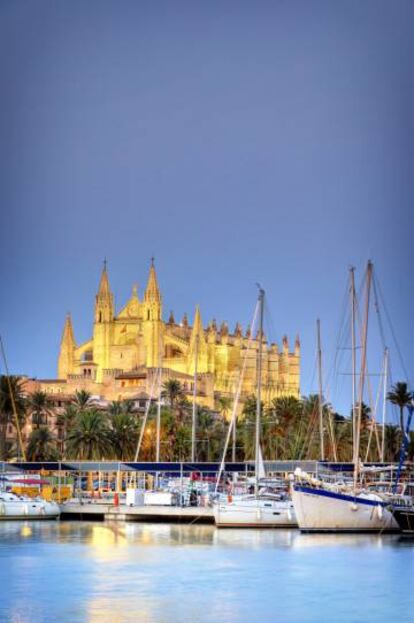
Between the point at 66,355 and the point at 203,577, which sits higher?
the point at 66,355

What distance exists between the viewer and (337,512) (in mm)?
54938

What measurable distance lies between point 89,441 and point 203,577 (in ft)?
180

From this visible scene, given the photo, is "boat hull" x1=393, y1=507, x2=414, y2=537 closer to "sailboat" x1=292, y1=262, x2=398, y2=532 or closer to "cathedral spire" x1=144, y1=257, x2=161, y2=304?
"sailboat" x1=292, y1=262, x2=398, y2=532

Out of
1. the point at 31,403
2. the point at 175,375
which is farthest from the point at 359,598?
the point at 175,375

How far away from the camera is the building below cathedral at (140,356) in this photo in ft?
557

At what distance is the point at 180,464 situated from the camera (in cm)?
7088

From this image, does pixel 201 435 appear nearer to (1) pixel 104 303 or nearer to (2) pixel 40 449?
(2) pixel 40 449

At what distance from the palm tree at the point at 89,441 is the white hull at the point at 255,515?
37.6 meters

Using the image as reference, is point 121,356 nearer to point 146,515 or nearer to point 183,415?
point 183,415

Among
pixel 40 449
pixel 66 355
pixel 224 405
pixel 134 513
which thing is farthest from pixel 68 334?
pixel 134 513

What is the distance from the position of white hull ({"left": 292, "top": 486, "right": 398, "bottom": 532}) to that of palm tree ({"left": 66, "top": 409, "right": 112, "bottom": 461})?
43750 mm

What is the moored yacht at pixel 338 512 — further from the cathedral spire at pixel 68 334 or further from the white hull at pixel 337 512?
the cathedral spire at pixel 68 334

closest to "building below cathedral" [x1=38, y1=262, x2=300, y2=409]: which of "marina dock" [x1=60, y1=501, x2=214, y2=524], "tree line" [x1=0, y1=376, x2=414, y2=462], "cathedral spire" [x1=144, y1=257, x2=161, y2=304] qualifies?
"cathedral spire" [x1=144, y1=257, x2=161, y2=304]

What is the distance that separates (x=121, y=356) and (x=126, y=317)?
10.8m
